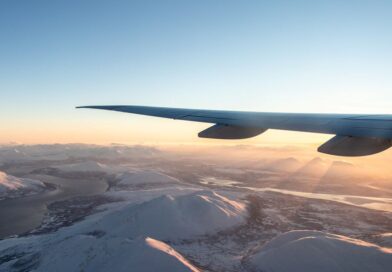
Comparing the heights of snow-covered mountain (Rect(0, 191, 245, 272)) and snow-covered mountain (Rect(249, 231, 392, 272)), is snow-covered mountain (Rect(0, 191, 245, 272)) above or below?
below

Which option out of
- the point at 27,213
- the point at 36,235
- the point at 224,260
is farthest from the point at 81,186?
the point at 224,260

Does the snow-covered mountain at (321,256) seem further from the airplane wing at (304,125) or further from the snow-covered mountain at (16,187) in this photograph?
the snow-covered mountain at (16,187)

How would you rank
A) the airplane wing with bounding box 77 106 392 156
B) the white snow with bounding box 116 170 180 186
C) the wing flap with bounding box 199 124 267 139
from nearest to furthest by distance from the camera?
the airplane wing with bounding box 77 106 392 156
the wing flap with bounding box 199 124 267 139
the white snow with bounding box 116 170 180 186

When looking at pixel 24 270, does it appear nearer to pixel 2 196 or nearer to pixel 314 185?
pixel 2 196

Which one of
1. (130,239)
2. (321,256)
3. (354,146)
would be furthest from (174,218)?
(354,146)

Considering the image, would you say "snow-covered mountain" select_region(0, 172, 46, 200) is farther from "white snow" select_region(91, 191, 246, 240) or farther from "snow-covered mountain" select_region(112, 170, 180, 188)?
"white snow" select_region(91, 191, 246, 240)

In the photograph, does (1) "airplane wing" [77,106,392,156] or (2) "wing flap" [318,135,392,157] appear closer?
(1) "airplane wing" [77,106,392,156]

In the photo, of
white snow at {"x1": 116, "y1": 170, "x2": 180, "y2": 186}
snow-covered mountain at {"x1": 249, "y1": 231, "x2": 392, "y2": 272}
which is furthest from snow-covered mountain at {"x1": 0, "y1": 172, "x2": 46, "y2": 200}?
snow-covered mountain at {"x1": 249, "y1": 231, "x2": 392, "y2": 272}

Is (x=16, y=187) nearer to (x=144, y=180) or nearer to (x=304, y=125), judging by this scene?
(x=144, y=180)
